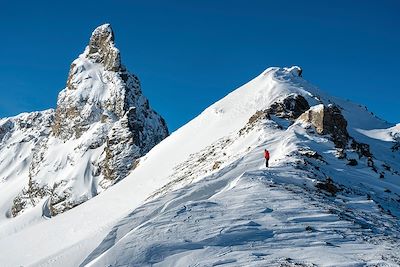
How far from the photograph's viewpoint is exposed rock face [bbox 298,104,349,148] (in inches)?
1351

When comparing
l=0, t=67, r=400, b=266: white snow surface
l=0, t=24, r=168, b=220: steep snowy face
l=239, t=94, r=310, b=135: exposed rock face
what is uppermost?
l=0, t=24, r=168, b=220: steep snowy face

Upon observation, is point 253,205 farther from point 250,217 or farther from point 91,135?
point 91,135

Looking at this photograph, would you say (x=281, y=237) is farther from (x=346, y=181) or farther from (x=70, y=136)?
(x=70, y=136)

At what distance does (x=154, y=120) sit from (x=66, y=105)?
868 inches

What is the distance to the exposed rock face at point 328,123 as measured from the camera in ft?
113

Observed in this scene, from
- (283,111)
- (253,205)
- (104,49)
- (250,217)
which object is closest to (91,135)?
(104,49)

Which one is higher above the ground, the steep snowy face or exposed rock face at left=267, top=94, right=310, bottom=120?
the steep snowy face

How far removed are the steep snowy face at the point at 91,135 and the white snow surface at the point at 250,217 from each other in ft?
139

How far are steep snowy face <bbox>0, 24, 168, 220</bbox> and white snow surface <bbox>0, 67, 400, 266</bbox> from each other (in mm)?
42439

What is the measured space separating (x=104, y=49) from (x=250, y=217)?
370 ft

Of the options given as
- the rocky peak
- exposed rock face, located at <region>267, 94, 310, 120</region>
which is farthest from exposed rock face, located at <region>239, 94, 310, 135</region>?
the rocky peak

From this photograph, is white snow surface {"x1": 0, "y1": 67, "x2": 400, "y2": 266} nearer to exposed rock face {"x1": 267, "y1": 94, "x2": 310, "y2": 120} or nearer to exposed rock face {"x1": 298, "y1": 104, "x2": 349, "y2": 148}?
exposed rock face {"x1": 298, "y1": 104, "x2": 349, "y2": 148}

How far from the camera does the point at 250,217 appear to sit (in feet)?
56.5

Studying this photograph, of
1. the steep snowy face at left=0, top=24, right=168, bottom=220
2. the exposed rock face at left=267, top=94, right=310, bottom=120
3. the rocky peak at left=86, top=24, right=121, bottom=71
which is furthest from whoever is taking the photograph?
the rocky peak at left=86, top=24, right=121, bottom=71
